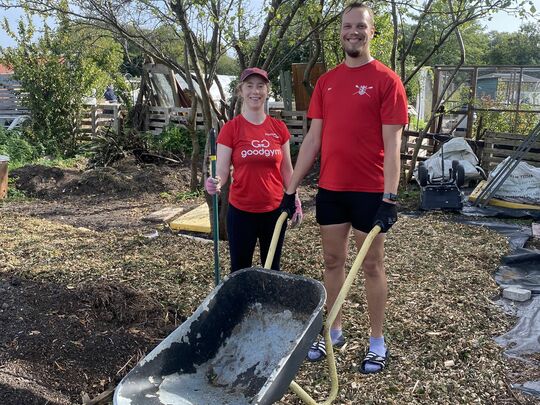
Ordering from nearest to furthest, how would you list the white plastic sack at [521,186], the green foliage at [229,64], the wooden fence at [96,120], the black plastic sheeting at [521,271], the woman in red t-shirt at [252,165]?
the woman in red t-shirt at [252,165], the black plastic sheeting at [521,271], the white plastic sack at [521,186], the wooden fence at [96,120], the green foliage at [229,64]

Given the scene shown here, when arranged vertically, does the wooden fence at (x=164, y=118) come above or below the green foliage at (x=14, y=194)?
above

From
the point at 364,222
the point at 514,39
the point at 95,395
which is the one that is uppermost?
the point at 514,39

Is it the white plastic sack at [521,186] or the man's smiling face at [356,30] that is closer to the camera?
the man's smiling face at [356,30]

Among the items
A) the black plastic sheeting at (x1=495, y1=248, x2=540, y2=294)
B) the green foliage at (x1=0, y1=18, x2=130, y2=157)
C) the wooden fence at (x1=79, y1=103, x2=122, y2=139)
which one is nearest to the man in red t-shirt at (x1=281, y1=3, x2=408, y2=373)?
the black plastic sheeting at (x1=495, y1=248, x2=540, y2=294)

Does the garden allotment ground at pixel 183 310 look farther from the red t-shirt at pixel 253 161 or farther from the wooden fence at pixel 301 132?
the wooden fence at pixel 301 132

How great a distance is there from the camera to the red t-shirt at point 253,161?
11.1ft

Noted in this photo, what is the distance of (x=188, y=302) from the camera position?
4.16m

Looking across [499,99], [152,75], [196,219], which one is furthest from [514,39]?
[196,219]

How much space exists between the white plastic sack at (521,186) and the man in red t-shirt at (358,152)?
5.57 m

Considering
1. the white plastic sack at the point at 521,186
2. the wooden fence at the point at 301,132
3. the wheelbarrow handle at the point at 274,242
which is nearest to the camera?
the wheelbarrow handle at the point at 274,242

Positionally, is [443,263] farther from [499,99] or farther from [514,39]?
[514,39]

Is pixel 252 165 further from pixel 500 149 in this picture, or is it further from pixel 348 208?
pixel 500 149

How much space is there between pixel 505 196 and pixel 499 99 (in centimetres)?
683

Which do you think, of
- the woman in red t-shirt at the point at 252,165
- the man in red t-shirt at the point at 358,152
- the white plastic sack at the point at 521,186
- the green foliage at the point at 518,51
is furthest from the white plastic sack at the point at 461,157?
the green foliage at the point at 518,51
